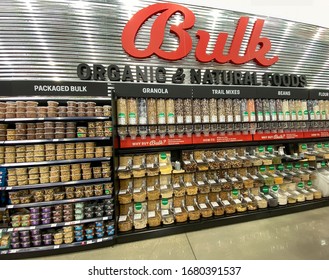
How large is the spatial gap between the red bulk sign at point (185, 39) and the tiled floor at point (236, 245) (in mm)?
2813

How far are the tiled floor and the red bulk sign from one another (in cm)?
281

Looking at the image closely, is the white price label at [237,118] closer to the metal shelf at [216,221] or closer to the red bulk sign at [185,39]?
the red bulk sign at [185,39]

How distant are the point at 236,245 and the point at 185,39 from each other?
3227mm

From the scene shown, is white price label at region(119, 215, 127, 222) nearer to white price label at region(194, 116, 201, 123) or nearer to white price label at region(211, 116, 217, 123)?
white price label at region(194, 116, 201, 123)

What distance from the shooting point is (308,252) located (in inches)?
82.1

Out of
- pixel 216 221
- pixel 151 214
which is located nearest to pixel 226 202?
pixel 216 221

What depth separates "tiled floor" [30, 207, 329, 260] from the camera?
2.07 meters

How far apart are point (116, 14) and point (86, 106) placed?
5.60 ft

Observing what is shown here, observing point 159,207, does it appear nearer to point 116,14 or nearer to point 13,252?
point 13,252

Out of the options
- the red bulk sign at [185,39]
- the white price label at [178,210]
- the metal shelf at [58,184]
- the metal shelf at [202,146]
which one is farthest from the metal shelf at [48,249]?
the red bulk sign at [185,39]

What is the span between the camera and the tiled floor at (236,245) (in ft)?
6.79

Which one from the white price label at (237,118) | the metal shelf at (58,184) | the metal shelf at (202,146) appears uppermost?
the white price label at (237,118)

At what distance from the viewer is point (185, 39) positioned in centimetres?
288

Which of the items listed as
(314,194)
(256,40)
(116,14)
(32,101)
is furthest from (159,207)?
(256,40)
